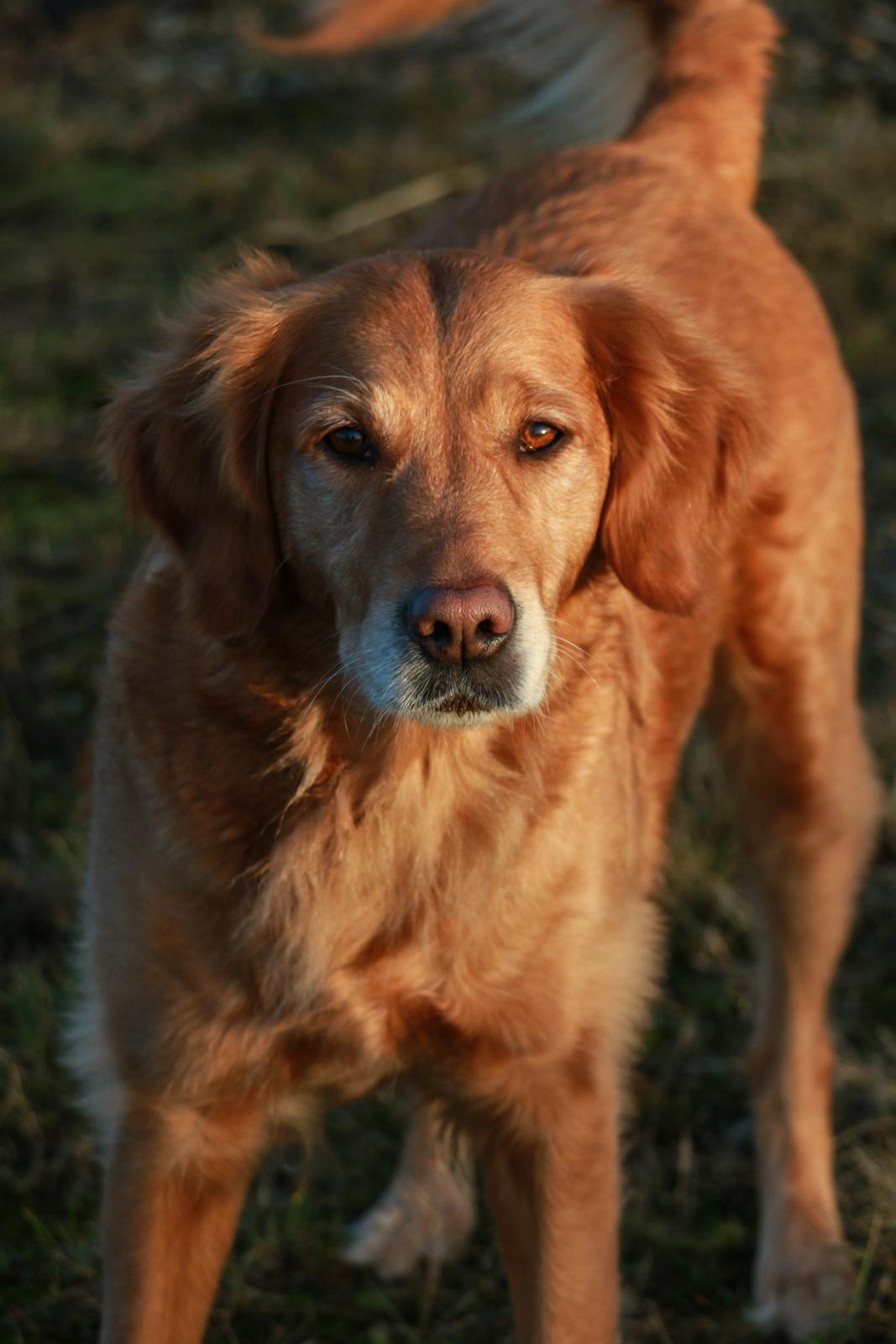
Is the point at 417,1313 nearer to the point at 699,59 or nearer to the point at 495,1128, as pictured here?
the point at 495,1128

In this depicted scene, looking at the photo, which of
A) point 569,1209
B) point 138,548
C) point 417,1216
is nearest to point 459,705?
point 569,1209

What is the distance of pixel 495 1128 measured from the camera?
2.79 metres

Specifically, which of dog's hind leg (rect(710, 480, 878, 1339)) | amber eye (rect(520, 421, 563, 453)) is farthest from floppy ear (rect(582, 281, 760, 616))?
dog's hind leg (rect(710, 480, 878, 1339))

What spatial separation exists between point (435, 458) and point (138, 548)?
10.3ft

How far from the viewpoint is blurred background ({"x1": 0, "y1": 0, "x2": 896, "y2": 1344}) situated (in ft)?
10.9

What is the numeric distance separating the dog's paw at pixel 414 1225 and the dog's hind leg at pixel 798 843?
60 centimetres

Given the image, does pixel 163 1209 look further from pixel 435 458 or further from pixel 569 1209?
pixel 435 458

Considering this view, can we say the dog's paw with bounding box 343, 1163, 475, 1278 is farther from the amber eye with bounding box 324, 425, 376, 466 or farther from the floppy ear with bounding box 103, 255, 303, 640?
the amber eye with bounding box 324, 425, 376, 466

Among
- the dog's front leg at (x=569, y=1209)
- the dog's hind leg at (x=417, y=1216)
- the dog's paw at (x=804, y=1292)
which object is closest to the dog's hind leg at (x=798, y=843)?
the dog's paw at (x=804, y=1292)

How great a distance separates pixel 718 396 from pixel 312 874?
1014 mm

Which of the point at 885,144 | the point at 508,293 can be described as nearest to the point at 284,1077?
the point at 508,293

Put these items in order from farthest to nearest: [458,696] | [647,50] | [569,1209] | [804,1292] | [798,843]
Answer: [647,50]
[798,843]
[804,1292]
[569,1209]
[458,696]

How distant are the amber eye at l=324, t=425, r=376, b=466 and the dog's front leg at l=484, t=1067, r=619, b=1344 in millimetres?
1009

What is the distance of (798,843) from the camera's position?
3.73 metres
